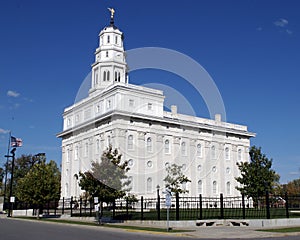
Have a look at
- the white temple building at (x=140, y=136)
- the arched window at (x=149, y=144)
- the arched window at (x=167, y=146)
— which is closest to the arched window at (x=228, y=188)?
the white temple building at (x=140, y=136)

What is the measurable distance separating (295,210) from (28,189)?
26433mm

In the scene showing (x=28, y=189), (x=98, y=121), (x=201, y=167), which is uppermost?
(x=98, y=121)

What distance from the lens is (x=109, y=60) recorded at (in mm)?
70625

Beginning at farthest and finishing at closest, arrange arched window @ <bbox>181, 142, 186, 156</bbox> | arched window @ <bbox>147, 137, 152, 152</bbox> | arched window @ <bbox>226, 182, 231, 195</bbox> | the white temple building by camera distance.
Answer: arched window @ <bbox>226, 182, 231, 195</bbox> < arched window @ <bbox>181, 142, 186, 156</bbox> < arched window @ <bbox>147, 137, 152, 152</bbox> < the white temple building

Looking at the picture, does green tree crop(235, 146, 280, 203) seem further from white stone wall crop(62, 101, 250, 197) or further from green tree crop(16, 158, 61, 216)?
green tree crop(16, 158, 61, 216)

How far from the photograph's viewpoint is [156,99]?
64.2m

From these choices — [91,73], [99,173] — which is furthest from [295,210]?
[91,73]

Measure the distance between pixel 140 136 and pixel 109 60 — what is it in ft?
55.8

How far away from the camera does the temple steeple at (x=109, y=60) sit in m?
70.2

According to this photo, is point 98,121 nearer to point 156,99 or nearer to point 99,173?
point 156,99

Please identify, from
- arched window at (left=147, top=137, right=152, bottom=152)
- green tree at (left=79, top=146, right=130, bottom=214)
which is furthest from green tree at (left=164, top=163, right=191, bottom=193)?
green tree at (left=79, top=146, right=130, bottom=214)

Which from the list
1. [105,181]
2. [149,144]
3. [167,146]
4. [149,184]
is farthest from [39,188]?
[167,146]

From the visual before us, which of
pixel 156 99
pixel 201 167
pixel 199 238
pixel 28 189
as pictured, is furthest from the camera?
pixel 201 167

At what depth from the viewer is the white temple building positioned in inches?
2370
